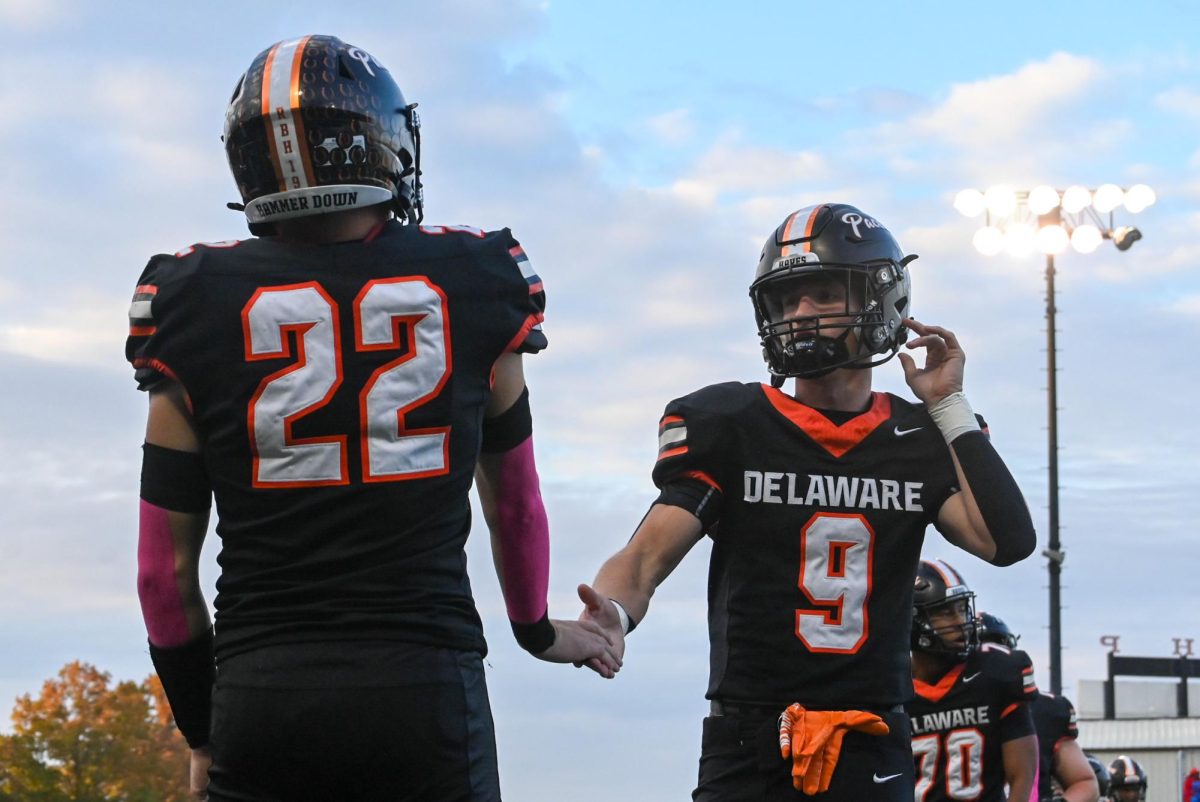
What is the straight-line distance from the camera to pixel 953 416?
209 inches

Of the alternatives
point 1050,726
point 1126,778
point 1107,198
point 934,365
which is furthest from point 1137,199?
point 934,365

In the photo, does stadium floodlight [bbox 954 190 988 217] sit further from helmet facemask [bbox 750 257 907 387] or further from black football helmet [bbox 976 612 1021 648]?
helmet facemask [bbox 750 257 907 387]

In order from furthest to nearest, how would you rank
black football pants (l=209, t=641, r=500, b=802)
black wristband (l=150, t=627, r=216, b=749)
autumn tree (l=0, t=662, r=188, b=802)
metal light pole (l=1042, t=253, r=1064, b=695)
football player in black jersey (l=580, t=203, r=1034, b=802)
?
autumn tree (l=0, t=662, r=188, b=802)
metal light pole (l=1042, t=253, r=1064, b=695)
football player in black jersey (l=580, t=203, r=1034, b=802)
black wristband (l=150, t=627, r=216, b=749)
black football pants (l=209, t=641, r=500, b=802)

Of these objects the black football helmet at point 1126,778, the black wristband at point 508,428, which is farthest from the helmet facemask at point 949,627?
the black football helmet at point 1126,778

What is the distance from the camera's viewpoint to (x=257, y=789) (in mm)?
3092

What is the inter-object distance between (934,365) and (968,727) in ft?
9.58

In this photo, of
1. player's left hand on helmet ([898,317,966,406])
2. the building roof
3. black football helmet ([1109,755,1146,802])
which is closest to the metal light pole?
black football helmet ([1109,755,1146,802])

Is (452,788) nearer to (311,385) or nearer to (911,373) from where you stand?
(311,385)

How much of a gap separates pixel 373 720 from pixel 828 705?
2176 mm

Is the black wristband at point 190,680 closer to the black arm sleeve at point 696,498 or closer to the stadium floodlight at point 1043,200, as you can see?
the black arm sleeve at point 696,498

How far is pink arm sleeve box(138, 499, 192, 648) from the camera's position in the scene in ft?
10.6

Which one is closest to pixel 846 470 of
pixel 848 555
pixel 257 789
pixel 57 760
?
pixel 848 555

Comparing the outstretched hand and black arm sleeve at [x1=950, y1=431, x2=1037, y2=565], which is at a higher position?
black arm sleeve at [x1=950, y1=431, x2=1037, y2=565]

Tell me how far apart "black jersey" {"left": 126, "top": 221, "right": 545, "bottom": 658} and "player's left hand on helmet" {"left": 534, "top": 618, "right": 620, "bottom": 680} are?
411 millimetres
